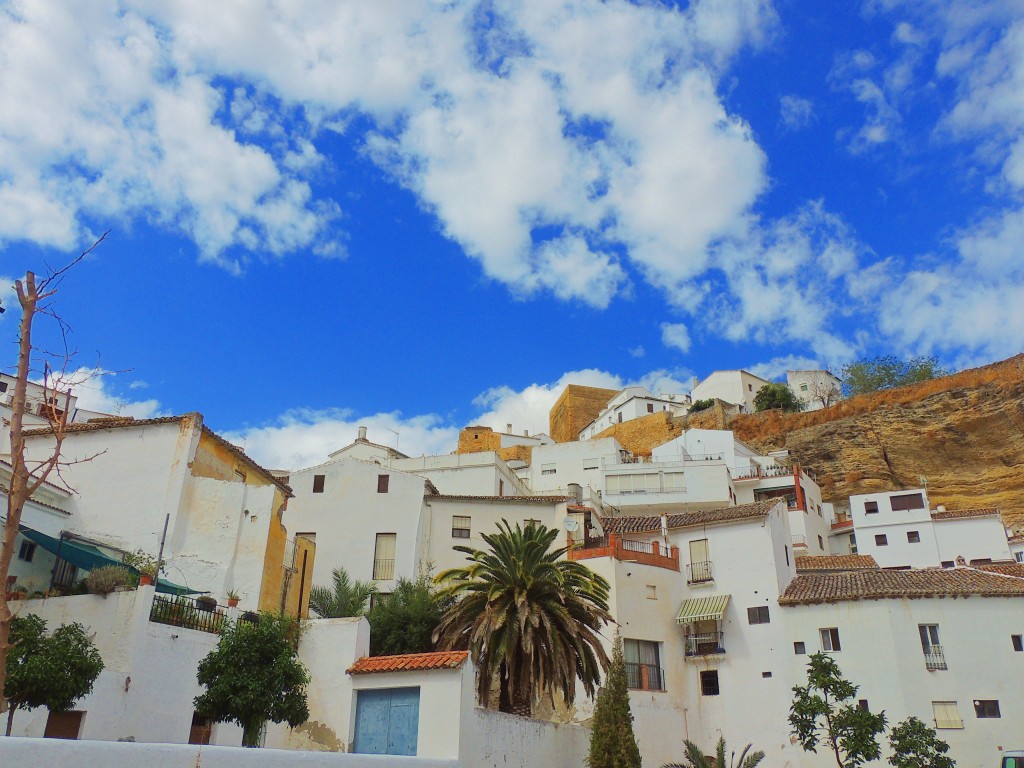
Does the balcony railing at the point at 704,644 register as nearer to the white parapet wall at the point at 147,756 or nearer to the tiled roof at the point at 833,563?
the tiled roof at the point at 833,563

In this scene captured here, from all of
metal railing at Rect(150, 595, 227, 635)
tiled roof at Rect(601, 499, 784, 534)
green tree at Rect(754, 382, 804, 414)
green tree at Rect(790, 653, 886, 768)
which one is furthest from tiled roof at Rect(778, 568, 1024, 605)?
green tree at Rect(754, 382, 804, 414)

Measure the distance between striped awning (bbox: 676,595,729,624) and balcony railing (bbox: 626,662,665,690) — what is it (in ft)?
7.63

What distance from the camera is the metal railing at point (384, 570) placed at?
123 ft

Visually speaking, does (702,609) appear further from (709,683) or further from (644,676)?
(644,676)

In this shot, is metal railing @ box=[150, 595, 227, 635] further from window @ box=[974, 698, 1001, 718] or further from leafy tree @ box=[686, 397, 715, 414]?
leafy tree @ box=[686, 397, 715, 414]

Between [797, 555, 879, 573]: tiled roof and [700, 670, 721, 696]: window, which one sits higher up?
[797, 555, 879, 573]: tiled roof

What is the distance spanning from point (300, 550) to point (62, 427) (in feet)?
60.1

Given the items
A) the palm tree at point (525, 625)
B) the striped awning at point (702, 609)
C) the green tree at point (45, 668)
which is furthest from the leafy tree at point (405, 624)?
the green tree at point (45, 668)

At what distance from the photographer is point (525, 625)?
934 inches

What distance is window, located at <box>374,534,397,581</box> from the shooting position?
37.4m

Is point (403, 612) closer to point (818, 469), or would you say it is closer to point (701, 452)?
point (701, 452)

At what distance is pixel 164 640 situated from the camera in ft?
64.9

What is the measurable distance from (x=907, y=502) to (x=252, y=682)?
136 ft

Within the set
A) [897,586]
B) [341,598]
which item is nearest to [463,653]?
[341,598]
